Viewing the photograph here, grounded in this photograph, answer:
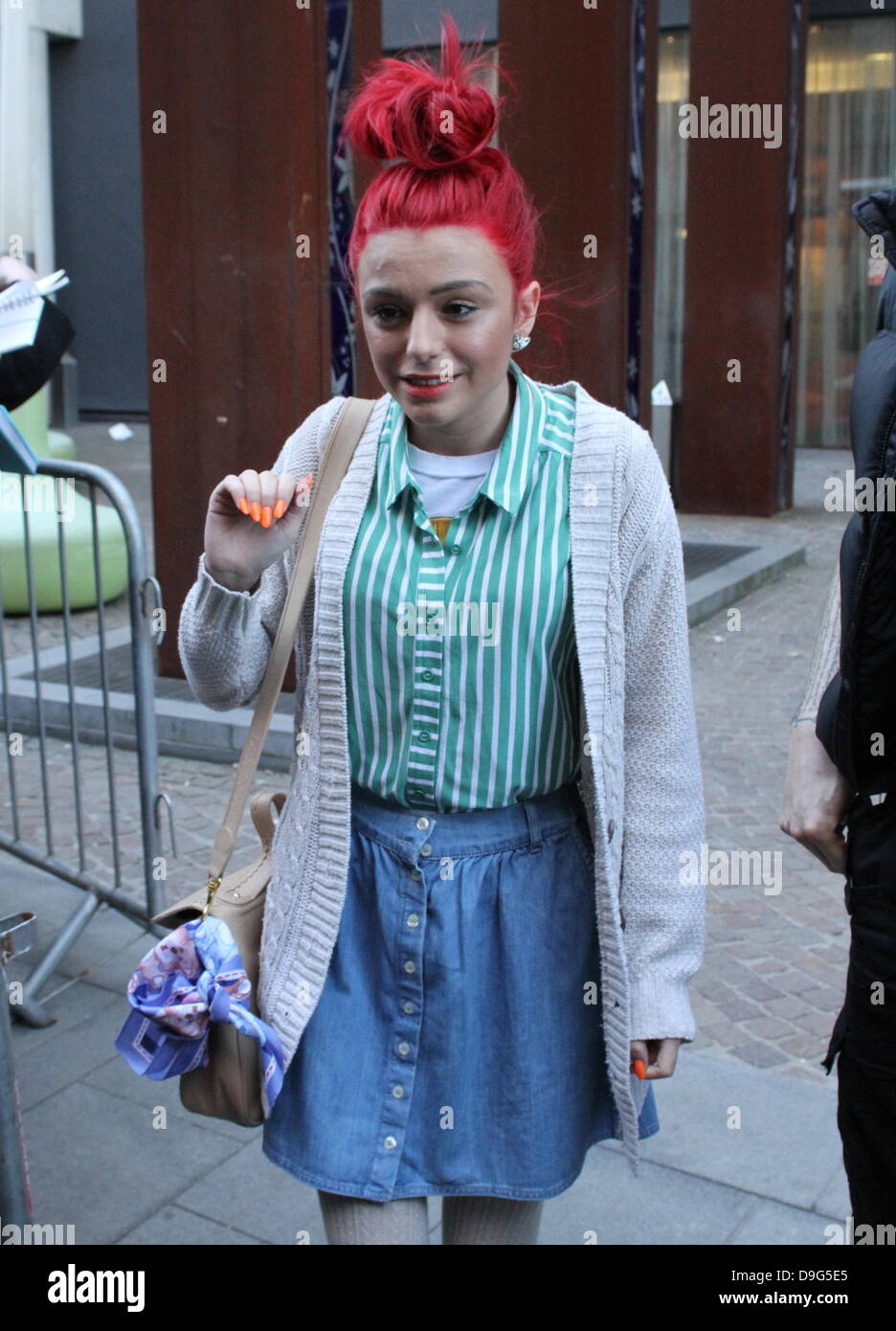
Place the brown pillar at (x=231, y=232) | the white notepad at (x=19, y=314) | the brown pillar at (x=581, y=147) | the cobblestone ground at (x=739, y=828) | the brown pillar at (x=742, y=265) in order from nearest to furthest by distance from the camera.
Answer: the white notepad at (x=19, y=314) → the cobblestone ground at (x=739, y=828) → the brown pillar at (x=231, y=232) → the brown pillar at (x=581, y=147) → the brown pillar at (x=742, y=265)

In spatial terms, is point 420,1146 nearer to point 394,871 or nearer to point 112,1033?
point 394,871

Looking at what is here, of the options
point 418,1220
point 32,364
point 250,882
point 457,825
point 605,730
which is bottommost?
point 418,1220

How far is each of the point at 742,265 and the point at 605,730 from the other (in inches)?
443

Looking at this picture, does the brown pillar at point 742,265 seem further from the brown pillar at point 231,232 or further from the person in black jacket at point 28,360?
the person in black jacket at point 28,360

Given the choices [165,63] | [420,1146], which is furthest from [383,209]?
[165,63]

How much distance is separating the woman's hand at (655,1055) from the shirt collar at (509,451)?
2.49 ft

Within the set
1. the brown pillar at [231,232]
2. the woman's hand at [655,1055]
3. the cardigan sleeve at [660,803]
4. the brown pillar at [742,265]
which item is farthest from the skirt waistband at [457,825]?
the brown pillar at [742,265]

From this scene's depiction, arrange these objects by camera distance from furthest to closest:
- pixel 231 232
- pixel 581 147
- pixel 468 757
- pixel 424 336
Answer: pixel 581 147 → pixel 231 232 → pixel 468 757 → pixel 424 336

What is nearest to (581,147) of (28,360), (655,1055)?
(28,360)

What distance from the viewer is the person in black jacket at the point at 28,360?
304cm

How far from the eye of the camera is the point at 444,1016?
80.3 inches

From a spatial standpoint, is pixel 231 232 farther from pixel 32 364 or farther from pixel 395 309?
pixel 395 309
